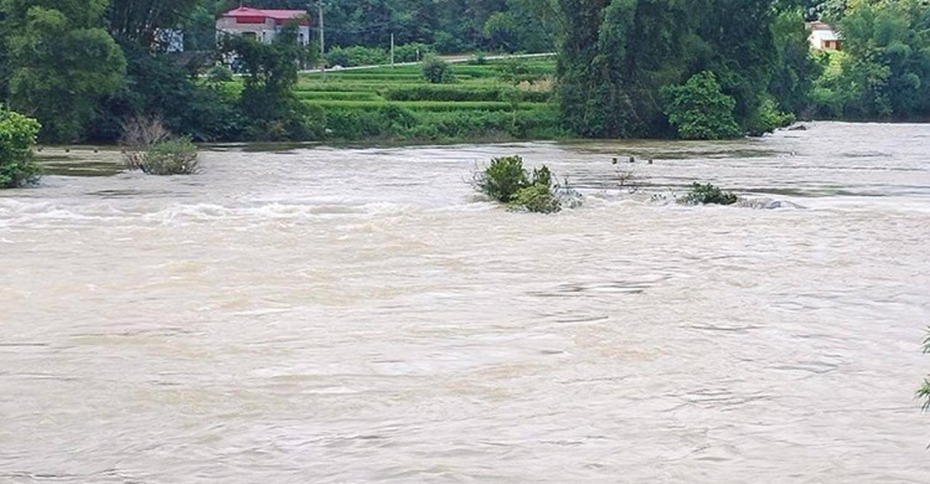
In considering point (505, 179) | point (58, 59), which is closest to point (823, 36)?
point (58, 59)

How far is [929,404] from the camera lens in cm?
664

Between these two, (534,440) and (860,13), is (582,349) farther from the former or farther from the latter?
(860,13)

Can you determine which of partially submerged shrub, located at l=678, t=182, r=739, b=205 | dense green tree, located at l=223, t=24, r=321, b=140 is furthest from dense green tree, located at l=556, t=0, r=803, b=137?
partially submerged shrub, located at l=678, t=182, r=739, b=205

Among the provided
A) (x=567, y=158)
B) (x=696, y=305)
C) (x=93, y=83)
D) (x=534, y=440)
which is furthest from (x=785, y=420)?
(x=93, y=83)

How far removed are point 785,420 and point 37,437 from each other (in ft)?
16.3

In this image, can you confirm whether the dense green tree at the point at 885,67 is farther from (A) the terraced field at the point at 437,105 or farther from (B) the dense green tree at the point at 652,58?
(B) the dense green tree at the point at 652,58

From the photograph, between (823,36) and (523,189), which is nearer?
(523,189)

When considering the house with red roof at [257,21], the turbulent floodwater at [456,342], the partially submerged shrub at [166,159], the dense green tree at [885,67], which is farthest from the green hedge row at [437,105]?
the dense green tree at [885,67]

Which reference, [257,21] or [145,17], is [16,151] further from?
[257,21]

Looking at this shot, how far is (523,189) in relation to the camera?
22375 mm

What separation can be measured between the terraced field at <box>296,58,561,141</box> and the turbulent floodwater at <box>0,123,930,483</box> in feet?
79.4

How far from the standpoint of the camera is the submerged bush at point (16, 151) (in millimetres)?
24406

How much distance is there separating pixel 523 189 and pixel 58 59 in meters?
20.5

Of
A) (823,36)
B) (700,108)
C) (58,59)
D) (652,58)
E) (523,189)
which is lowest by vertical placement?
(523,189)
